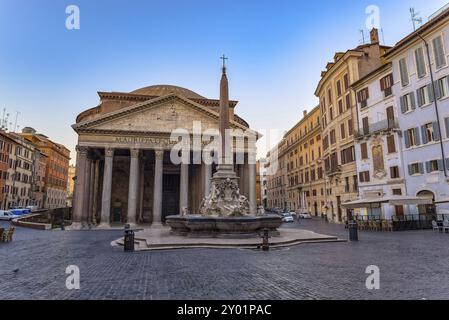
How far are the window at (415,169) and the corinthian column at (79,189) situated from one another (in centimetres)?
2792

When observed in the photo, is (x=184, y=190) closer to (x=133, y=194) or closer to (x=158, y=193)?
(x=158, y=193)

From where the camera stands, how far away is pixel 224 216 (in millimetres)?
14711

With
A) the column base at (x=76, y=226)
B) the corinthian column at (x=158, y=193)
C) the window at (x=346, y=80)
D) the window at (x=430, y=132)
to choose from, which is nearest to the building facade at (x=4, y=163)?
the column base at (x=76, y=226)

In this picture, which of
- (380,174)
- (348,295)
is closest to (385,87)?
(380,174)

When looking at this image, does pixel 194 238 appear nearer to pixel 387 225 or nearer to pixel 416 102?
pixel 387 225

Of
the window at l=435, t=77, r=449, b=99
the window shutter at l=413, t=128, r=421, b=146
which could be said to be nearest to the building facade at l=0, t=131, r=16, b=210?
the window shutter at l=413, t=128, r=421, b=146

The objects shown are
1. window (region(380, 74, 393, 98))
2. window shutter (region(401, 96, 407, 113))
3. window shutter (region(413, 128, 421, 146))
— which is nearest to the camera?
window shutter (region(413, 128, 421, 146))

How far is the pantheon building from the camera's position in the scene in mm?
29625

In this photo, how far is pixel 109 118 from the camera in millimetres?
30328

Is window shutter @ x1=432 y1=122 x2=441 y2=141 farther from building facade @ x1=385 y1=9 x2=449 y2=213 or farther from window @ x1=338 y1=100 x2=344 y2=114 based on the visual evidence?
window @ x1=338 y1=100 x2=344 y2=114

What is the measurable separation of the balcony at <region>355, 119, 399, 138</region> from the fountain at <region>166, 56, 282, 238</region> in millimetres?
14883

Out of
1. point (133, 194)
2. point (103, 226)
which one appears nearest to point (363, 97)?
point (133, 194)

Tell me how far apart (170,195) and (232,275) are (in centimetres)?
3373
